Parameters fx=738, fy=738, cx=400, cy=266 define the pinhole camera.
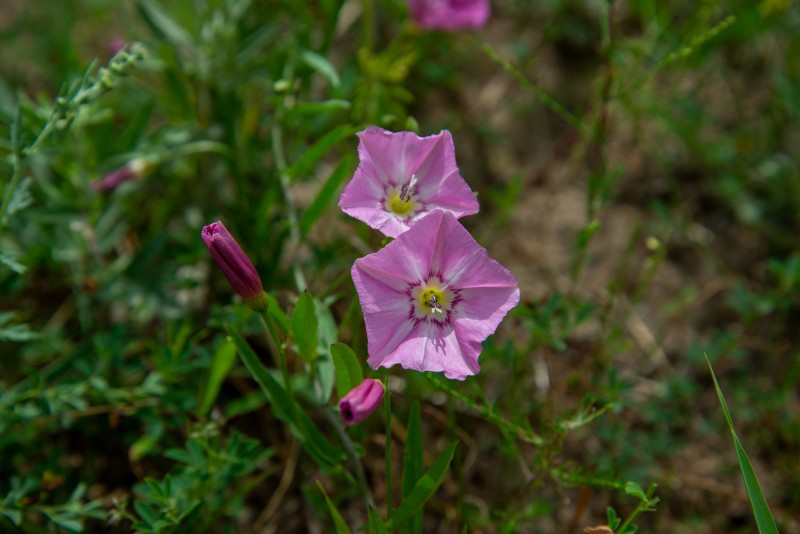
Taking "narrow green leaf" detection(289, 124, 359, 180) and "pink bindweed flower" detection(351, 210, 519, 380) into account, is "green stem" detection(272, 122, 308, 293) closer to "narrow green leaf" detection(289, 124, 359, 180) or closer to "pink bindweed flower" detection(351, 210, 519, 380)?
"narrow green leaf" detection(289, 124, 359, 180)

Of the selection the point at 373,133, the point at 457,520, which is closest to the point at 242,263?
the point at 373,133

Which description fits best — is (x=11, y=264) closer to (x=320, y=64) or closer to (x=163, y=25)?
(x=320, y=64)

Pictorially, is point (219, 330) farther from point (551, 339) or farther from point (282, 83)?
point (551, 339)

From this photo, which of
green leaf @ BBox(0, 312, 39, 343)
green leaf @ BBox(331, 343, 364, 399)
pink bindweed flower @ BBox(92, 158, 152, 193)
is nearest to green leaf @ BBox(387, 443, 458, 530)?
green leaf @ BBox(331, 343, 364, 399)

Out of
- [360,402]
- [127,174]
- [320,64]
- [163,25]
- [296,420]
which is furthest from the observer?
[163,25]

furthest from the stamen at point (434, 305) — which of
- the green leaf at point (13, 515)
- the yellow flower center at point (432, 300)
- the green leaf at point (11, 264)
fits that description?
the green leaf at point (13, 515)

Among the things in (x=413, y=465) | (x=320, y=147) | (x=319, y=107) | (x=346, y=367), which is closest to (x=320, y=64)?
(x=319, y=107)

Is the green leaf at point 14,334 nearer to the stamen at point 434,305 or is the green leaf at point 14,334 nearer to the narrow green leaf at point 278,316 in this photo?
the narrow green leaf at point 278,316
